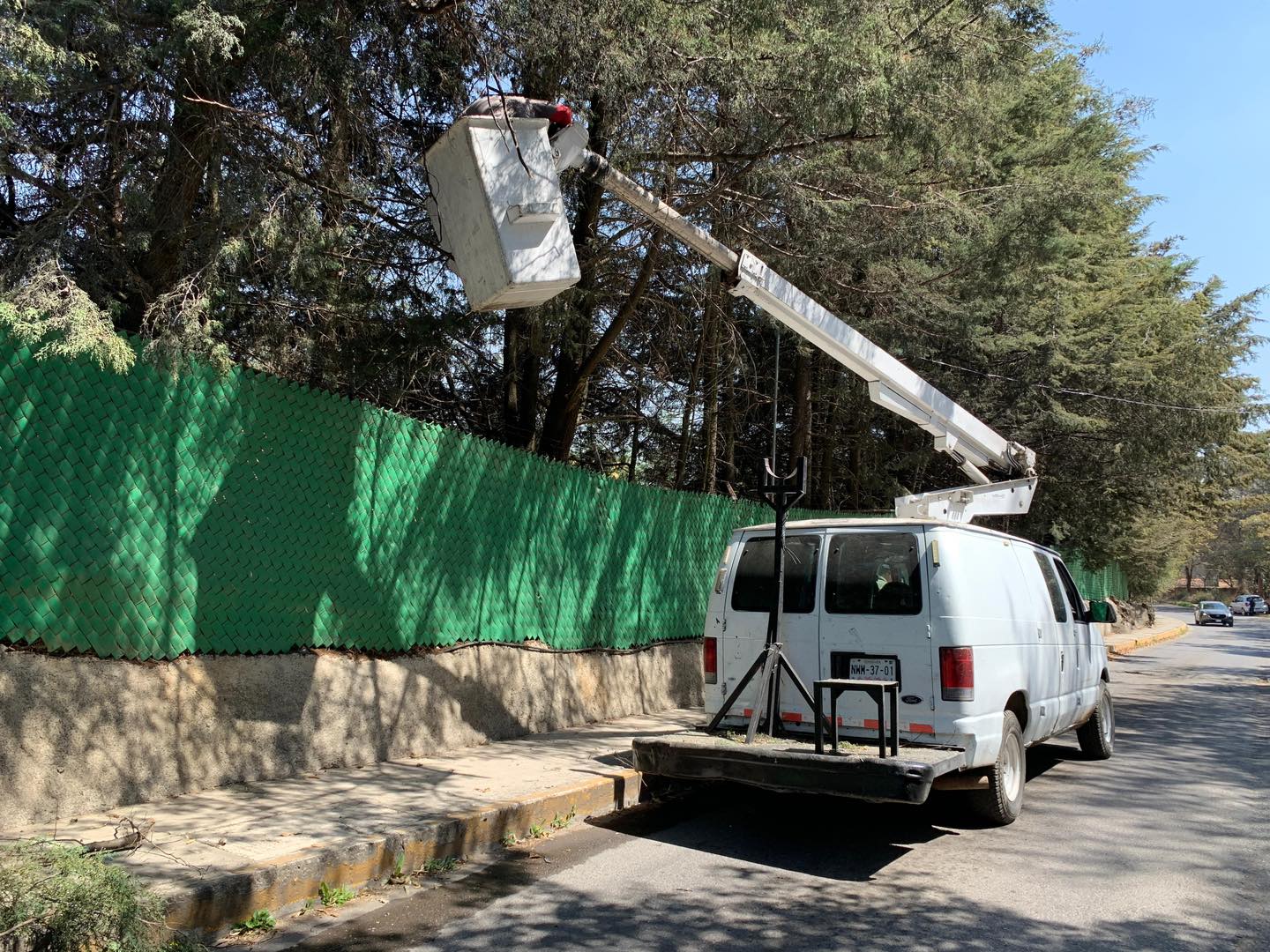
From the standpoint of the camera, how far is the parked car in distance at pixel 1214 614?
5281cm

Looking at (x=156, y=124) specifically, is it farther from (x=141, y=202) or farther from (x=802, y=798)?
(x=802, y=798)

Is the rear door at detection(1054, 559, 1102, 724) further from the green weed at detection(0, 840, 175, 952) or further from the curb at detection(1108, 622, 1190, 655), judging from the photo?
the curb at detection(1108, 622, 1190, 655)

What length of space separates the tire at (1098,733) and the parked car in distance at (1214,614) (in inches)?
2006

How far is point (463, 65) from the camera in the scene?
28.6 ft

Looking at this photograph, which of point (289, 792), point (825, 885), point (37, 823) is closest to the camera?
point (37, 823)

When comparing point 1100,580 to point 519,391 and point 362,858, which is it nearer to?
point 519,391

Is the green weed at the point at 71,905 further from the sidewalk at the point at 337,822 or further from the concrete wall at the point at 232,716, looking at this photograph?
the concrete wall at the point at 232,716

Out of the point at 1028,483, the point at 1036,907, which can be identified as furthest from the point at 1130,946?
the point at 1028,483

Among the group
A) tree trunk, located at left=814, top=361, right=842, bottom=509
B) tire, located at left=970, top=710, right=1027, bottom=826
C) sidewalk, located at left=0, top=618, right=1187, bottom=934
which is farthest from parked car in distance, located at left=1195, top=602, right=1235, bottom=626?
sidewalk, located at left=0, top=618, right=1187, bottom=934

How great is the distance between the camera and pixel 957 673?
624cm

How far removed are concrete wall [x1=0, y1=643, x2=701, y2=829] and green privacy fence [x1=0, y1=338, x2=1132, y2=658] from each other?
16 cm

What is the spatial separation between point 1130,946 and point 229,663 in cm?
553

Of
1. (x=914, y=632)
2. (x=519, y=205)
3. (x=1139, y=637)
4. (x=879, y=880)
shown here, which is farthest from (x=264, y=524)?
(x=1139, y=637)

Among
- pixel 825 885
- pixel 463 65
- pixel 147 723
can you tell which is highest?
pixel 463 65
